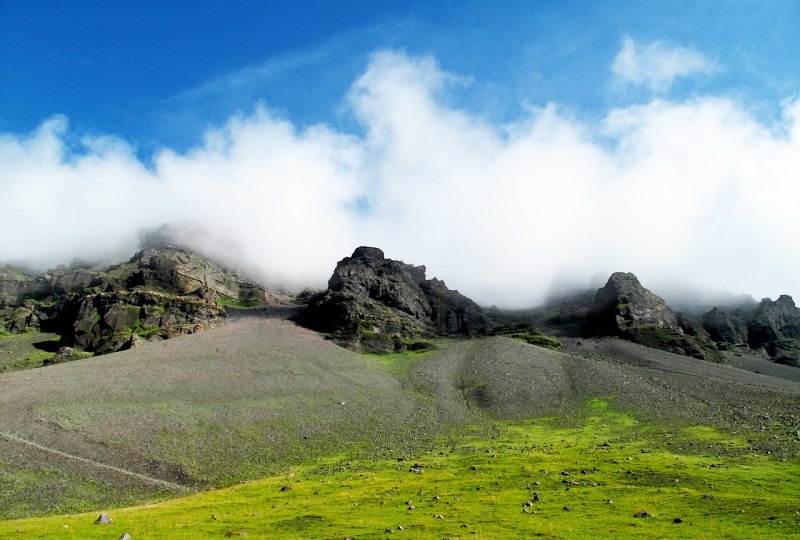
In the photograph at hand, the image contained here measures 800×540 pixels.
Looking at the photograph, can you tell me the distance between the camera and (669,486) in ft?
147

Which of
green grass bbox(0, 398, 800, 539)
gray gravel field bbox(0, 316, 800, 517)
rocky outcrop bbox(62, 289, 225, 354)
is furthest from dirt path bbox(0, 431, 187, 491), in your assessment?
rocky outcrop bbox(62, 289, 225, 354)

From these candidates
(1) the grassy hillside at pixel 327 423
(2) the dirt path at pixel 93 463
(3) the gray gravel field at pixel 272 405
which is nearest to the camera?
(1) the grassy hillside at pixel 327 423

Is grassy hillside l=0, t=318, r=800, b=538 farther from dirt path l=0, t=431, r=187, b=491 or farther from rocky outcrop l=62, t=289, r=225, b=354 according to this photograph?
rocky outcrop l=62, t=289, r=225, b=354

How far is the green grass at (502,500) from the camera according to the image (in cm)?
3469

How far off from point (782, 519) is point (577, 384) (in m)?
91.7

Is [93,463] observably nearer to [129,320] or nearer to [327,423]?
[327,423]

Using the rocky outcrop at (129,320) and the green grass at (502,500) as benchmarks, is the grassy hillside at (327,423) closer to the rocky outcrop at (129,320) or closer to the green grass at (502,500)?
the green grass at (502,500)

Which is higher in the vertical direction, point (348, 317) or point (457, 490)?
point (348, 317)

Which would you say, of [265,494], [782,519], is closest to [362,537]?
[265,494]

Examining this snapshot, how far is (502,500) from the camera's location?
43.5 m

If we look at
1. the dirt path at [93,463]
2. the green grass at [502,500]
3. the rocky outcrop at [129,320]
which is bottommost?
the dirt path at [93,463]

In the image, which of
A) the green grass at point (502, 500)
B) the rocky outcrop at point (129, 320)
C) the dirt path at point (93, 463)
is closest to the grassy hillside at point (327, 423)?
the dirt path at point (93, 463)

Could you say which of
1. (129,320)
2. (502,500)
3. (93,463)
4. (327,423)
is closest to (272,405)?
(327,423)

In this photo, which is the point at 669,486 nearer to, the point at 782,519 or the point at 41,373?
the point at 782,519
